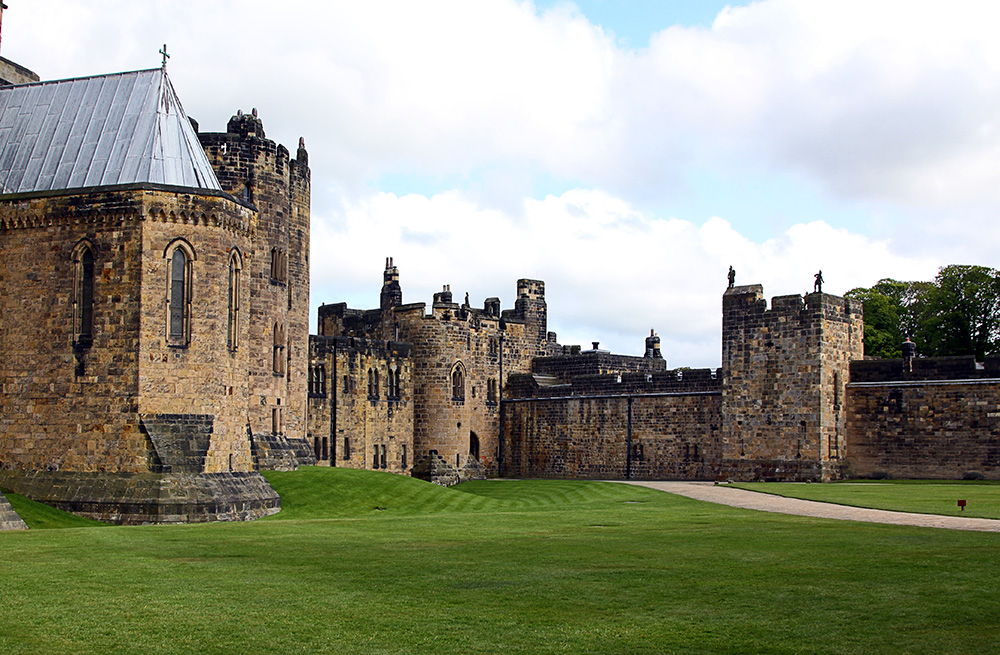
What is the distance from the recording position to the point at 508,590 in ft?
Answer: 42.3

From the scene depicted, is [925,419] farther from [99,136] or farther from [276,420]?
[99,136]

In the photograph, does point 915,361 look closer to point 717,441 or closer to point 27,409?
point 717,441

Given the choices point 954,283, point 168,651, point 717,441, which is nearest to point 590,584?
point 168,651

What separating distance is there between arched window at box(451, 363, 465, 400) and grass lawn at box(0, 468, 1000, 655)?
108ft

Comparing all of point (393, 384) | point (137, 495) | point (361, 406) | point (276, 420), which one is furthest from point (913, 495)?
point (393, 384)

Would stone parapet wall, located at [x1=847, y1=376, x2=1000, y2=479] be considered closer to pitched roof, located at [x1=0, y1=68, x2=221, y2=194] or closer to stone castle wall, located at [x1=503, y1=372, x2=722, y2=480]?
stone castle wall, located at [x1=503, y1=372, x2=722, y2=480]

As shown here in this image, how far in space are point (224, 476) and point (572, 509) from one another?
862cm

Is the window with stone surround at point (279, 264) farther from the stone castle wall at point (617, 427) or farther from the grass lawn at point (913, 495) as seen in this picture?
the stone castle wall at point (617, 427)

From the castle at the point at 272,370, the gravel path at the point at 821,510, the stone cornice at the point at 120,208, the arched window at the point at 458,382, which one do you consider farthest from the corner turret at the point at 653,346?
the stone cornice at the point at 120,208

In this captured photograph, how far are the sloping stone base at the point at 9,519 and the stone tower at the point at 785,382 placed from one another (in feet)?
96.9

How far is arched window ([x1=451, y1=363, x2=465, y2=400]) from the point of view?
54688 millimetres

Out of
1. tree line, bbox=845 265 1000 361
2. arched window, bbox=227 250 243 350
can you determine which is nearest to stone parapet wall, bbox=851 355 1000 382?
tree line, bbox=845 265 1000 361

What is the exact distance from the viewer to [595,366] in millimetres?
57688

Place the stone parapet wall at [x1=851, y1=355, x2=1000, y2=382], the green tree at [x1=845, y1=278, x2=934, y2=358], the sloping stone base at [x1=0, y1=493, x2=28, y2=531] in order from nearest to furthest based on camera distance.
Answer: the sloping stone base at [x1=0, y1=493, x2=28, y2=531], the stone parapet wall at [x1=851, y1=355, x2=1000, y2=382], the green tree at [x1=845, y1=278, x2=934, y2=358]
